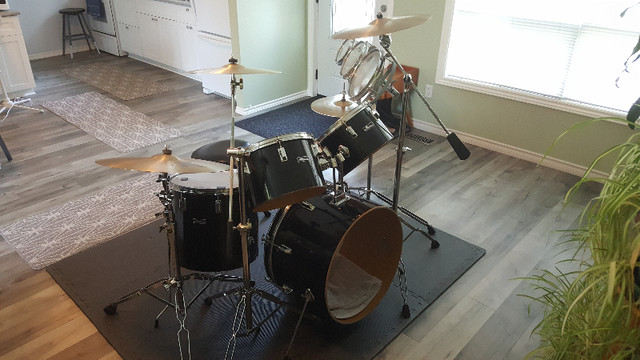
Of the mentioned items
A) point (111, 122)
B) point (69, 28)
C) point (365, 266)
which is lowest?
point (111, 122)

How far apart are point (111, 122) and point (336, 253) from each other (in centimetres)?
335

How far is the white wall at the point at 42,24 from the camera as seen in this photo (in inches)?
245

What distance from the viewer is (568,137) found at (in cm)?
348

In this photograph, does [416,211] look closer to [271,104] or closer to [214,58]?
[271,104]

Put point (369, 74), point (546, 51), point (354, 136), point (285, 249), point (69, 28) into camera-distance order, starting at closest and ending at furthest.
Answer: point (285, 249) < point (354, 136) < point (369, 74) < point (546, 51) < point (69, 28)

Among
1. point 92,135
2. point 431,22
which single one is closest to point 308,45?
point 431,22

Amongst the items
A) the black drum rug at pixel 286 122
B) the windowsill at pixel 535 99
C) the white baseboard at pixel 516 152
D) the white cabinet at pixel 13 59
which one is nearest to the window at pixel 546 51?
the windowsill at pixel 535 99

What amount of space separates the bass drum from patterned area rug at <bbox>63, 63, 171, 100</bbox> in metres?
3.71

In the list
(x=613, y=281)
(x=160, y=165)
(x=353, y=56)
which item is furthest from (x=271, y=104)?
(x=613, y=281)

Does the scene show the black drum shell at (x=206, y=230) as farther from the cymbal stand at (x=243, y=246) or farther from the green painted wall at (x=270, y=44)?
the green painted wall at (x=270, y=44)

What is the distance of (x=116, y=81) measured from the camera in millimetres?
5543

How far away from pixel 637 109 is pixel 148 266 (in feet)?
7.74

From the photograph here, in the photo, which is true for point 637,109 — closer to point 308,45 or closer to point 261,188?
point 261,188

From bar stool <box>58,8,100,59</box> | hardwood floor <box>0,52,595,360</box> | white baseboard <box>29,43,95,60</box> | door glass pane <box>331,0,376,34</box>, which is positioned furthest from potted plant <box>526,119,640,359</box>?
white baseboard <box>29,43,95,60</box>
